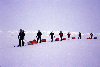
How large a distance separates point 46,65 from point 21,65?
1416 millimetres

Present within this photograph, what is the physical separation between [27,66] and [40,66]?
28.4 inches

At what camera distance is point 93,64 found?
643 centimetres

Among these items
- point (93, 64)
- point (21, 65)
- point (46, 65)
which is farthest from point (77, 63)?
point (21, 65)

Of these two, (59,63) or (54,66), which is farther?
(59,63)

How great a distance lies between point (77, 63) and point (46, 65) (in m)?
1.77

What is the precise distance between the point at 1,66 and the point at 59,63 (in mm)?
3268

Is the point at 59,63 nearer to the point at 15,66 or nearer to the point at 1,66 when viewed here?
the point at 15,66

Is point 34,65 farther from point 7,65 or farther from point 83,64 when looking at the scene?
point 83,64

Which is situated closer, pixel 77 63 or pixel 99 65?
pixel 99 65

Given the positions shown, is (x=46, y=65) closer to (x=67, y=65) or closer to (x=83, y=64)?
(x=67, y=65)

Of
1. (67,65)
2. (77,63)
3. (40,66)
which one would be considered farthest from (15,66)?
(77,63)

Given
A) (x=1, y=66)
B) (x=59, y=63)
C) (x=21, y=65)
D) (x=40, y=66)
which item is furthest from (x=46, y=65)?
(x=1, y=66)

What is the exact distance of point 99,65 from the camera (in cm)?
626

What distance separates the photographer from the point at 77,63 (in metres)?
6.67
